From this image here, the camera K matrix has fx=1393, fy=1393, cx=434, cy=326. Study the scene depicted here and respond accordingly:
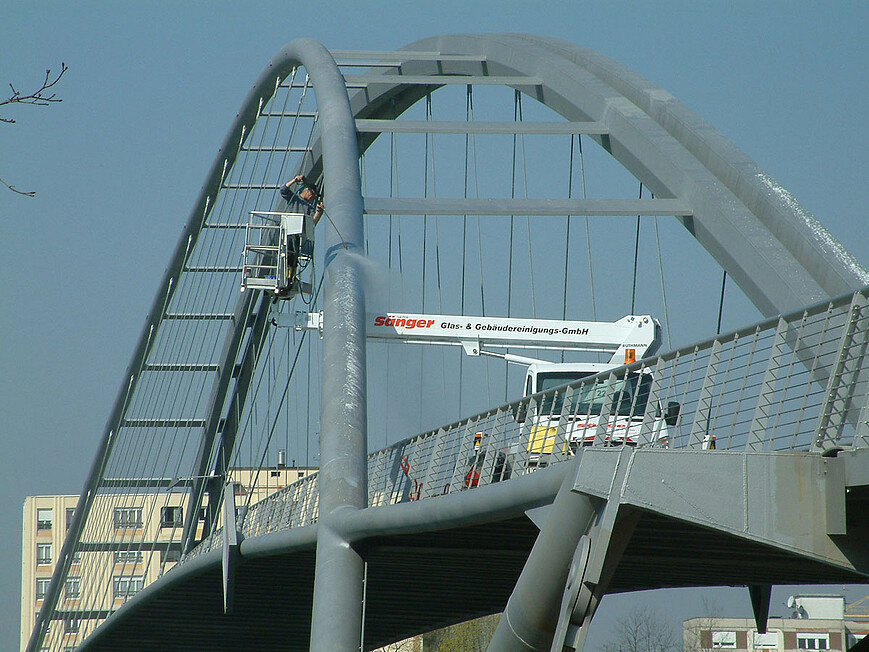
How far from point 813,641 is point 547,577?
9311 centimetres

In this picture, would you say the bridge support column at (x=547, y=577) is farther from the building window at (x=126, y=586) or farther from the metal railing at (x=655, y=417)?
the building window at (x=126, y=586)

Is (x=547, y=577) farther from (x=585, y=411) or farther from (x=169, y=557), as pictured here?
(x=169, y=557)

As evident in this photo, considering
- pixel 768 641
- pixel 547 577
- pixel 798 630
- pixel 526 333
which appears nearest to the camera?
pixel 547 577

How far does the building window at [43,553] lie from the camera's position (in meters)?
105

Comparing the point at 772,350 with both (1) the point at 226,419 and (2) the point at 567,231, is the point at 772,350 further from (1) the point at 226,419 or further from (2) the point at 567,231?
(1) the point at 226,419

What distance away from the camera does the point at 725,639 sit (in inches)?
3841

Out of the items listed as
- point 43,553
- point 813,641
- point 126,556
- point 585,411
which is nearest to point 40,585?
point 43,553

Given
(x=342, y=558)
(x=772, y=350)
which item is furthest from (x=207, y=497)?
(x=772, y=350)

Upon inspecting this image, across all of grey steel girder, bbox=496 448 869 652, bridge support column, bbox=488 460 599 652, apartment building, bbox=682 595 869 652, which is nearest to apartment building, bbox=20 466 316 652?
bridge support column, bbox=488 460 599 652

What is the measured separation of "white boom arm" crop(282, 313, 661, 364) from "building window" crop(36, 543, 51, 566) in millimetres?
86668

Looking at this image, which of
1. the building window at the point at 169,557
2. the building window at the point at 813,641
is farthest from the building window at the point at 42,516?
the building window at the point at 169,557

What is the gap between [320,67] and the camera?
2684cm

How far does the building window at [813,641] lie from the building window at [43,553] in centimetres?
5534

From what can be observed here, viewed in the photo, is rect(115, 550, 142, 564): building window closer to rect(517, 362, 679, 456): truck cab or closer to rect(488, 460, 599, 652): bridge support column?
rect(517, 362, 679, 456): truck cab
